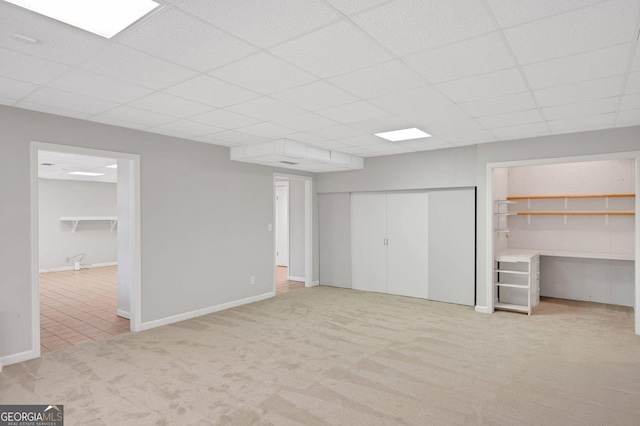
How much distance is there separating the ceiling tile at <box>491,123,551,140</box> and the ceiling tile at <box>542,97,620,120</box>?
1.26 ft

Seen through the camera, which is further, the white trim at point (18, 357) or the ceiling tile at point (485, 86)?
the white trim at point (18, 357)

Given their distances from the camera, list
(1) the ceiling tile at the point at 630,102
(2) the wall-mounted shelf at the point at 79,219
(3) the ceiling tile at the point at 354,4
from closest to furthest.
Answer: (3) the ceiling tile at the point at 354,4
(1) the ceiling tile at the point at 630,102
(2) the wall-mounted shelf at the point at 79,219

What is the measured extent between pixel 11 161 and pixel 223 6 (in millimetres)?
3041

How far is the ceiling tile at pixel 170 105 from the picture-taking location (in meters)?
3.29

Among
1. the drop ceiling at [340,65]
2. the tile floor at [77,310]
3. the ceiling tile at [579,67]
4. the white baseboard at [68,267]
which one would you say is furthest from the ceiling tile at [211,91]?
the white baseboard at [68,267]

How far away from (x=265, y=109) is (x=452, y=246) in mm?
3727

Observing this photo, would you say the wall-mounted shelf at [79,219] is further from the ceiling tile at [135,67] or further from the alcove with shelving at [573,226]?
the alcove with shelving at [573,226]

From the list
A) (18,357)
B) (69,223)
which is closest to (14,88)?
(18,357)

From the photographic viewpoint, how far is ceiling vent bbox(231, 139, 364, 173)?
5066mm

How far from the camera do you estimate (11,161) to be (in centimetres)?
353

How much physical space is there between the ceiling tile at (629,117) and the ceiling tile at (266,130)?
354 centimetres

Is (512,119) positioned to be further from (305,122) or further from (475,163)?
(305,122)

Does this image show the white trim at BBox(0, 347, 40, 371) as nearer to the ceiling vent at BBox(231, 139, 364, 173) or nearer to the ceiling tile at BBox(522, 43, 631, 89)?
the ceiling vent at BBox(231, 139, 364, 173)

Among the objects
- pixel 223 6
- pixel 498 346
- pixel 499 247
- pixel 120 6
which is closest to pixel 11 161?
pixel 120 6
